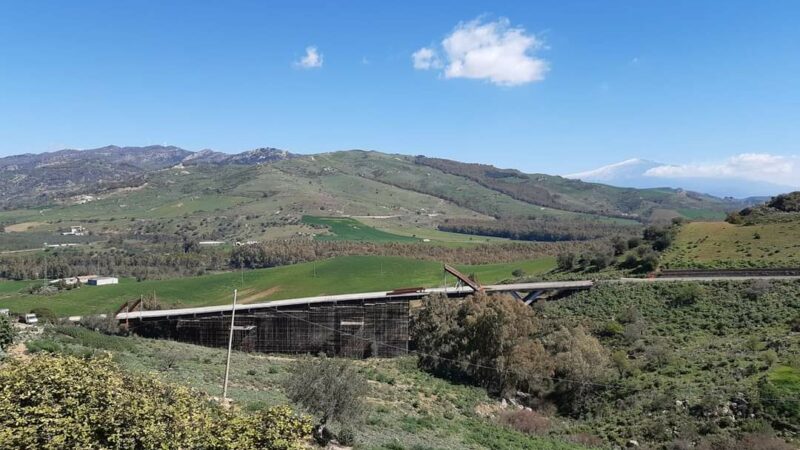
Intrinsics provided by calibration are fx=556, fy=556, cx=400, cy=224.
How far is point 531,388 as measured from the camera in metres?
43.3

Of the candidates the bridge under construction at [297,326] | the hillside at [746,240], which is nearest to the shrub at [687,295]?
the hillside at [746,240]

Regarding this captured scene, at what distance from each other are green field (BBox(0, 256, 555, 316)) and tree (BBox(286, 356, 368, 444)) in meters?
50.3

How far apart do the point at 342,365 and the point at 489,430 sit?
34.3 ft

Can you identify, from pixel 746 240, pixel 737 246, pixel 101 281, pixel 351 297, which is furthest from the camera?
pixel 101 281

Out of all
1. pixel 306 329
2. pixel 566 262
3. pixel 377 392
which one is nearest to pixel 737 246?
pixel 566 262

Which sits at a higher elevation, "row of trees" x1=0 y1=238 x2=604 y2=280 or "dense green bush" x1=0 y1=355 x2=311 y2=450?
"dense green bush" x1=0 y1=355 x2=311 y2=450

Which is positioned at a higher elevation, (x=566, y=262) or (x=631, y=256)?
(x=631, y=256)

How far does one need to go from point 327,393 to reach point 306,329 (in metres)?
31.2

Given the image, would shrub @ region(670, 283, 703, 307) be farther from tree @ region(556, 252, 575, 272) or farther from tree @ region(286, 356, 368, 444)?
tree @ region(286, 356, 368, 444)

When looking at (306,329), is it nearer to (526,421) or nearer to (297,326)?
(297,326)

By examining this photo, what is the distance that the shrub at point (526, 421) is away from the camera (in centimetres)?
3497

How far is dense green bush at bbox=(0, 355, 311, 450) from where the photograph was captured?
43.9 ft

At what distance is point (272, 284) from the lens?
89938 mm

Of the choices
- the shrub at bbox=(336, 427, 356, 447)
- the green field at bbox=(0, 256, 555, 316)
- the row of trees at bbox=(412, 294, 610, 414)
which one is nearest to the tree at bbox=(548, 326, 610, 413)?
the row of trees at bbox=(412, 294, 610, 414)
